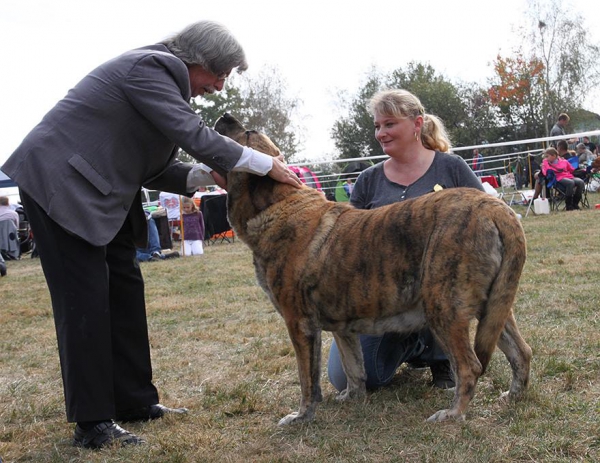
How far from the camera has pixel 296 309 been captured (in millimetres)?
3086

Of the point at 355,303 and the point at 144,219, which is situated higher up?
the point at 144,219

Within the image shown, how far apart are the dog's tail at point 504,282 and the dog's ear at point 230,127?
1.53 m

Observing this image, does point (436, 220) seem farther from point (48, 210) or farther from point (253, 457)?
point (48, 210)

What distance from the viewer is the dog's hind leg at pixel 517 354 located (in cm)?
309

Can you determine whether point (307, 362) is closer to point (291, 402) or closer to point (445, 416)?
point (291, 402)

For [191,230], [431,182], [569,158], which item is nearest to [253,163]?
[431,182]

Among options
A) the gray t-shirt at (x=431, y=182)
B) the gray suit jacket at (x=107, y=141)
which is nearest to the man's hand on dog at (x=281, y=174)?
the gray suit jacket at (x=107, y=141)

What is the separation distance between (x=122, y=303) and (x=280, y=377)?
1192 mm

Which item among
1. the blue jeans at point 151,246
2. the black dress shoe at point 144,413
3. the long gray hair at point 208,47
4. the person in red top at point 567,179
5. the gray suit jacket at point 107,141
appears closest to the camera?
the gray suit jacket at point 107,141

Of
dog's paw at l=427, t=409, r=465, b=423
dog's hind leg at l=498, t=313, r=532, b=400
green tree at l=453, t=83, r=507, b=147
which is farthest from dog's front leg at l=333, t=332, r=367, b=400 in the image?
green tree at l=453, t=83, r=507, b=147

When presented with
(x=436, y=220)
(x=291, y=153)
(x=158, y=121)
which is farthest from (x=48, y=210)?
(x=291, y=153)

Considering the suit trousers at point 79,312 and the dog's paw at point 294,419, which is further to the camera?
the dog's paw at point 294,419

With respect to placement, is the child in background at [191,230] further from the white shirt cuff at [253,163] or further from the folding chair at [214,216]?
the white shirt cuff at [253,163]

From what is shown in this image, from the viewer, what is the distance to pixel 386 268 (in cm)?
296
